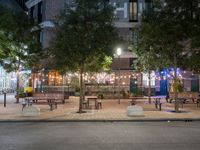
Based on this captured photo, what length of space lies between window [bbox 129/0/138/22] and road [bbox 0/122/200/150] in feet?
132

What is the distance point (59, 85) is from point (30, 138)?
1510 inches

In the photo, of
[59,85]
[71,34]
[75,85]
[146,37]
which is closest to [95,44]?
[71,34]

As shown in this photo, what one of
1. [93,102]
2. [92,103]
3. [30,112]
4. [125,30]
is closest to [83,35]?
[30,112]

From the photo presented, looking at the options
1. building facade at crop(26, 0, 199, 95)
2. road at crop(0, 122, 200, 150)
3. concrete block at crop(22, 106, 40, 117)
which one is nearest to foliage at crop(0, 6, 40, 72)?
concrete block at crop(22, 106, 40, 117)

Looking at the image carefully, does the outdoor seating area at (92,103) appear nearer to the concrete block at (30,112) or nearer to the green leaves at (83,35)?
the green leaves at (83,35)

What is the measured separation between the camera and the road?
1238 centimetres

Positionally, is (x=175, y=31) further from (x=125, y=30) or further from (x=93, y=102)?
(x=125, y=30)

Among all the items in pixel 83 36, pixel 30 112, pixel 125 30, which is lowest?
pixel 30 112

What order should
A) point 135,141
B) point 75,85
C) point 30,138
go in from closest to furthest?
1. point 135,141
2. point 30,138
3. point 75,85

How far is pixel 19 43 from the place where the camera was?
3669cm

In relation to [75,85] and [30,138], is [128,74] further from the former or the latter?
[30,138]

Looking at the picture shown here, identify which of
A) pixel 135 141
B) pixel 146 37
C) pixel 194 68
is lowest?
pixel 135 141

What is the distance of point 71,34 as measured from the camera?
25.2 meters

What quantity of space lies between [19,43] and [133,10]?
23.9 meters
